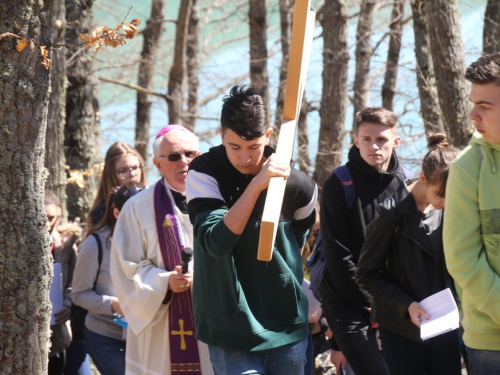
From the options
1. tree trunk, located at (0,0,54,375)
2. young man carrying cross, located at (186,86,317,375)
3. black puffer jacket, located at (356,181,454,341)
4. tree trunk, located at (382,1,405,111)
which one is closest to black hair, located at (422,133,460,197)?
black puffer jacket, located at (356,181,454,341)

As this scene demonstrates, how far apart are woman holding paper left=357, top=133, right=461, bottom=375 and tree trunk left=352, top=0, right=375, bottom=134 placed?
9870mm

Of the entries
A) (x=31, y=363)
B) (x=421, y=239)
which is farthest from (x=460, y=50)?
(x=31, y=363)

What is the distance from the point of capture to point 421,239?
4.59 meters

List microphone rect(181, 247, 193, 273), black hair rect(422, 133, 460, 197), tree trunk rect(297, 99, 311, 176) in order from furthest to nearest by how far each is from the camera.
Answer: tree trunk rect(297, 99, 311, 176), microphone rect(181, 247, 193, 273), black hair rect(422, 133, 460, 197)

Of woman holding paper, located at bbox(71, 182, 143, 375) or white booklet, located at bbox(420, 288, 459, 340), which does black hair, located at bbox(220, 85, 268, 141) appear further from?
woman holding paper, located at bbox(71, 182, 143, 375)

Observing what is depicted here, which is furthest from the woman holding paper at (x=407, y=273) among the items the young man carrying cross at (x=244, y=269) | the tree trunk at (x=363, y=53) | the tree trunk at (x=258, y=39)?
the tree trunk at (x=258, y=39)

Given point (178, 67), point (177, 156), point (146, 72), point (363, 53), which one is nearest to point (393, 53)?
point (363, 53)

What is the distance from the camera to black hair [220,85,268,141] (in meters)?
3.90

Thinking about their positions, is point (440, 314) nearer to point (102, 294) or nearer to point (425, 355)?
point (425, 355)

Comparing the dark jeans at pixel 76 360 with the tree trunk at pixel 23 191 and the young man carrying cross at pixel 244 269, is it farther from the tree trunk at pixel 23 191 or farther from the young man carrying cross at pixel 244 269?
the young man carrying cross at pixel 244 269

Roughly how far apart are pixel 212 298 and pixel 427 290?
1.32 metres

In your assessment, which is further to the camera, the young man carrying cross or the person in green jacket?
the young man carrying cross

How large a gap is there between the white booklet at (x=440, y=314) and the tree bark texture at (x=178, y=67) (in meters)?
12.6

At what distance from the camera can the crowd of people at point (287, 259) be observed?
348cm
